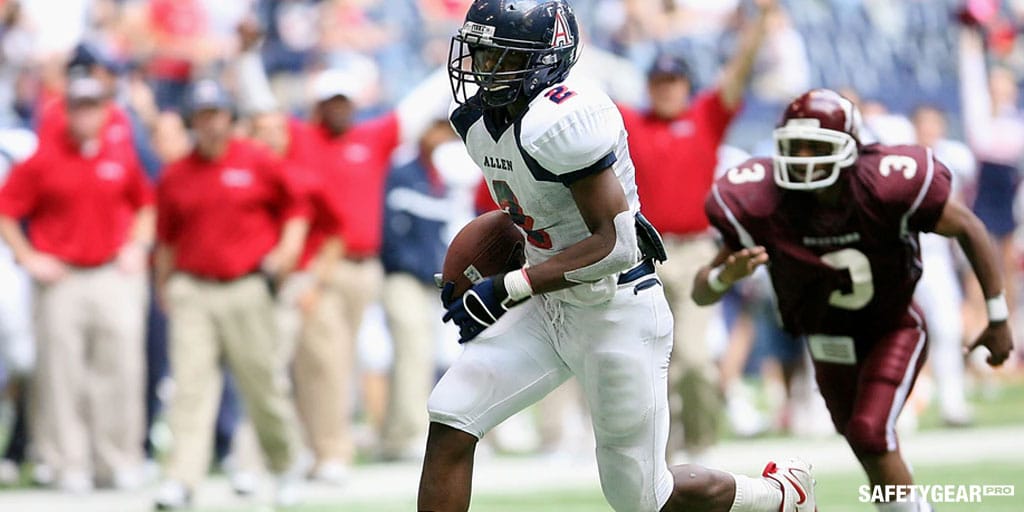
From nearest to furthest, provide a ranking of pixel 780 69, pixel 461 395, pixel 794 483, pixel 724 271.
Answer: pixel 461 395 → pixel 794 483 → pixel 724 271 → pixel 780 69

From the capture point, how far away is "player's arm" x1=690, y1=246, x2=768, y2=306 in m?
5.38

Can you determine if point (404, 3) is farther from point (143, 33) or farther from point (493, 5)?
point (493, 5)

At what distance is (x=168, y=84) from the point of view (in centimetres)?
1244

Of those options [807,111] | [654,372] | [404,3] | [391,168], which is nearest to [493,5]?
[654,372]

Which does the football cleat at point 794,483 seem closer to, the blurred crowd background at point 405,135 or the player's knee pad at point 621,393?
the player's knee pad at point 621,393

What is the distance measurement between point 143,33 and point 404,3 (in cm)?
240

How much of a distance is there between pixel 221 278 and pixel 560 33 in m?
4.00

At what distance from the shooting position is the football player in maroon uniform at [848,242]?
5.63 meters

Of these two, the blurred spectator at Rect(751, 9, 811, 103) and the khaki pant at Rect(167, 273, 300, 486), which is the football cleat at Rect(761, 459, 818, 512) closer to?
the khaki pant at Rect(167, 273, 300, 486)

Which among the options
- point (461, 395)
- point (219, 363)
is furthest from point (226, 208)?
point (461, 395)

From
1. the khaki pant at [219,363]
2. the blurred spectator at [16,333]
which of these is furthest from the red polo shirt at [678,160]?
the blurred spectator at [16,333]

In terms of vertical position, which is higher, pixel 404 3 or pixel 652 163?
pixel 404 3

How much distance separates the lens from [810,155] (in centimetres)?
577

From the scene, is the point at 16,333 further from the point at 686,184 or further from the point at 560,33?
the point at 560,33
